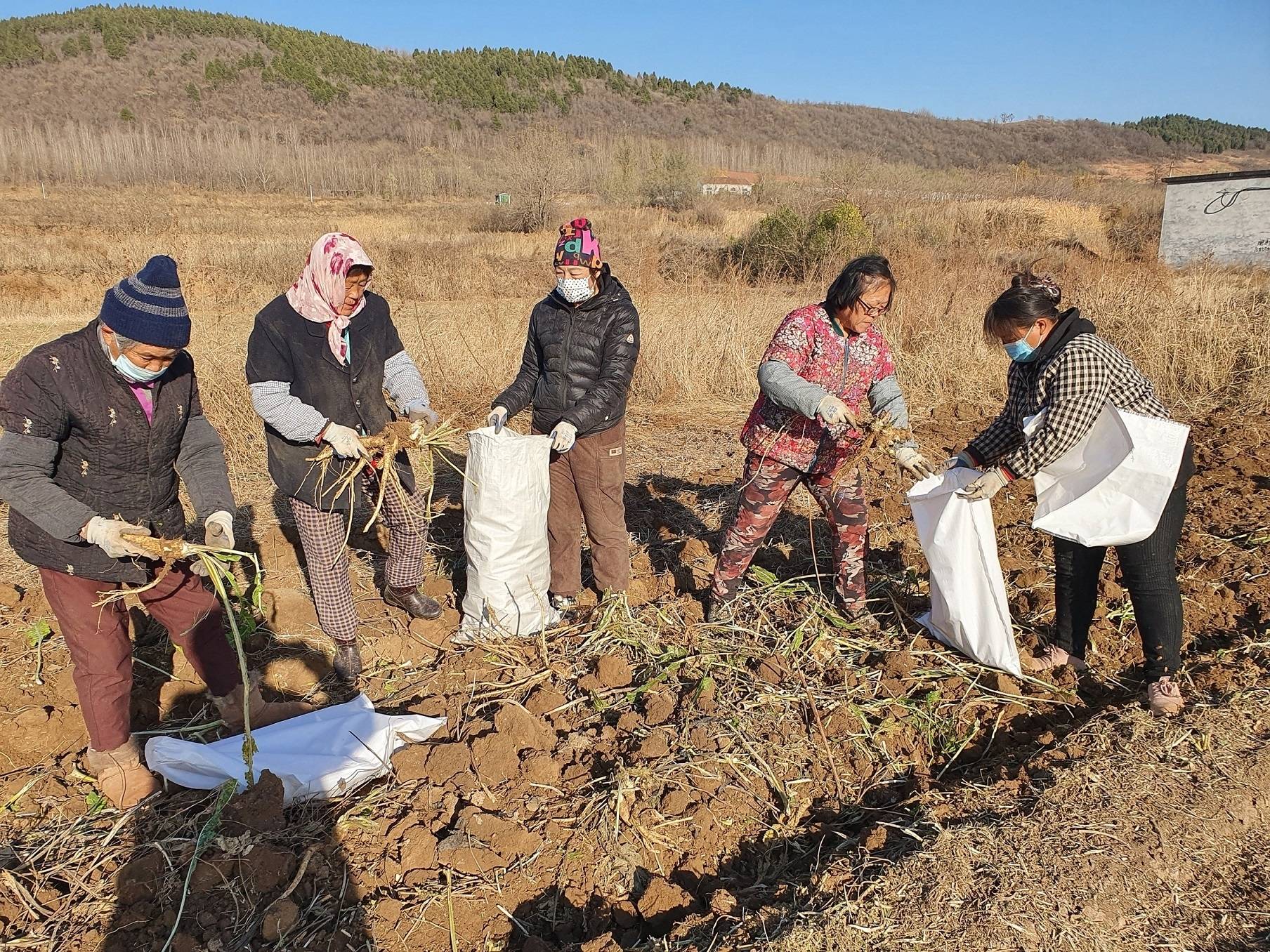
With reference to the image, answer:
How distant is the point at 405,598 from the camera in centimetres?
353

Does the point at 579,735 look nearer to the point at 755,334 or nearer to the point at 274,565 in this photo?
the point at 274,565

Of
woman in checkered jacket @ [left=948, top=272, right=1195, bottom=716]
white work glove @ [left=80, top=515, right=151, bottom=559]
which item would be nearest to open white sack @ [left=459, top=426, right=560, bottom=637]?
white work glove @ [left=80, top=515, right=151, bottom=559]

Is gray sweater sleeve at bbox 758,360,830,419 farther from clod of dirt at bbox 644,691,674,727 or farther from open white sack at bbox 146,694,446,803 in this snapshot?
open white sack at bbox 146,694,446,803

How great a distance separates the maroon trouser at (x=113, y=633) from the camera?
2.39 metres

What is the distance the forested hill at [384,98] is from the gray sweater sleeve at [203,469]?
152 ft

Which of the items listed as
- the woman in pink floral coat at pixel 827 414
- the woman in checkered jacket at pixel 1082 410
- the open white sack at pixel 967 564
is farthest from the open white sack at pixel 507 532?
the woman in checkered jacket at pixel 1082 410

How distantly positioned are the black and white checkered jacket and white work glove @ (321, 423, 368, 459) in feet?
7.53

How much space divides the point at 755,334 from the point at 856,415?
4967mm

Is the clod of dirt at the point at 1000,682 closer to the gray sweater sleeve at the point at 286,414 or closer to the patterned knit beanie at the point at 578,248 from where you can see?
the patterned knit beanie at the point at 578,248

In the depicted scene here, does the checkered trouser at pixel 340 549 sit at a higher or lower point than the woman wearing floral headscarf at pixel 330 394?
lower

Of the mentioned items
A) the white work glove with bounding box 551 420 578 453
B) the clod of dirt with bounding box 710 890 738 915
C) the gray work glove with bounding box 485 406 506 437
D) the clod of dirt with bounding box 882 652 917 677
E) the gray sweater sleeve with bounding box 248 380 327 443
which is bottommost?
the clod of dirt with bounding box 710 890 738 915

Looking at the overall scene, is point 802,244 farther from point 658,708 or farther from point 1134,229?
point 658,708

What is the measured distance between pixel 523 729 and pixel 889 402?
71.6 inches

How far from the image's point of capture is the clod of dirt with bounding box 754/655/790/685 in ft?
9.83
